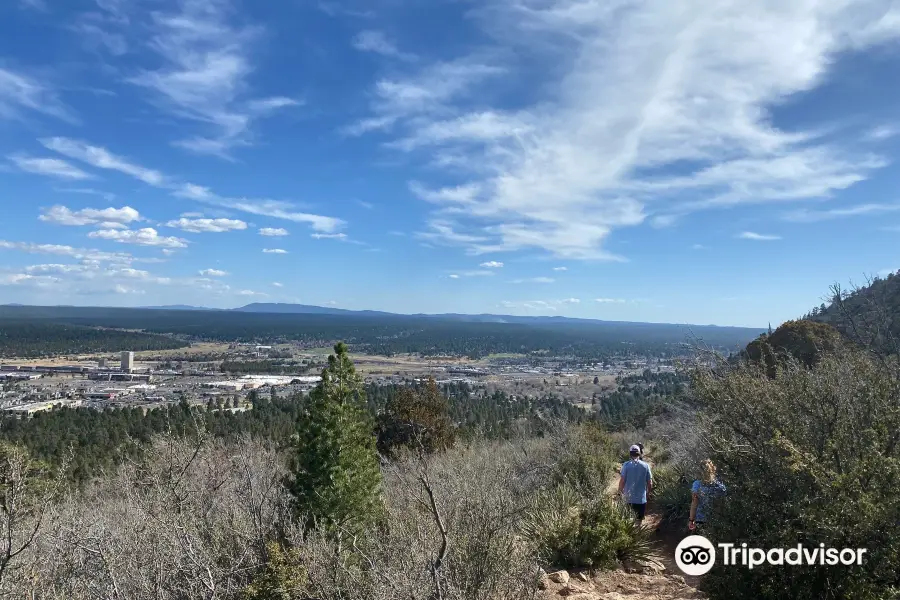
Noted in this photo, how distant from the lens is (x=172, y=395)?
72.7m

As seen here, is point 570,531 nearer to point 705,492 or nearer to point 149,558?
point 705,492

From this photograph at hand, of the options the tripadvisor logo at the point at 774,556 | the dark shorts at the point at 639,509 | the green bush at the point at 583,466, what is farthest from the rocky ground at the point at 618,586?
the green bush at the point at 583,466

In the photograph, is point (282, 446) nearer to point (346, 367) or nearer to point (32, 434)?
point (346, 367)

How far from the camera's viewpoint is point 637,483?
8.15 meters

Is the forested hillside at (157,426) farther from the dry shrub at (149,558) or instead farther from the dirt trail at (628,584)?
the dirt trail at (628,584)

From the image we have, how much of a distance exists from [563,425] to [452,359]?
125m

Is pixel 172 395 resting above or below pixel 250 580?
below

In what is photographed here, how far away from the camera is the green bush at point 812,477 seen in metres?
4.00

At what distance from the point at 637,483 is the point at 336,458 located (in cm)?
609

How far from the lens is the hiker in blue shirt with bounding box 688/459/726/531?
5.50m

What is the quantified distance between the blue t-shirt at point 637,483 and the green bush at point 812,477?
2.43m

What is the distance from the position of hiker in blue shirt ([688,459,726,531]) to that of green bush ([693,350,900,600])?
281 mm

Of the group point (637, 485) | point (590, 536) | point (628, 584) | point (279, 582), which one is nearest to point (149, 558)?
point (279, 582)

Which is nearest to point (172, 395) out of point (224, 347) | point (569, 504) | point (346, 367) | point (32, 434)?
point (32, 434)
